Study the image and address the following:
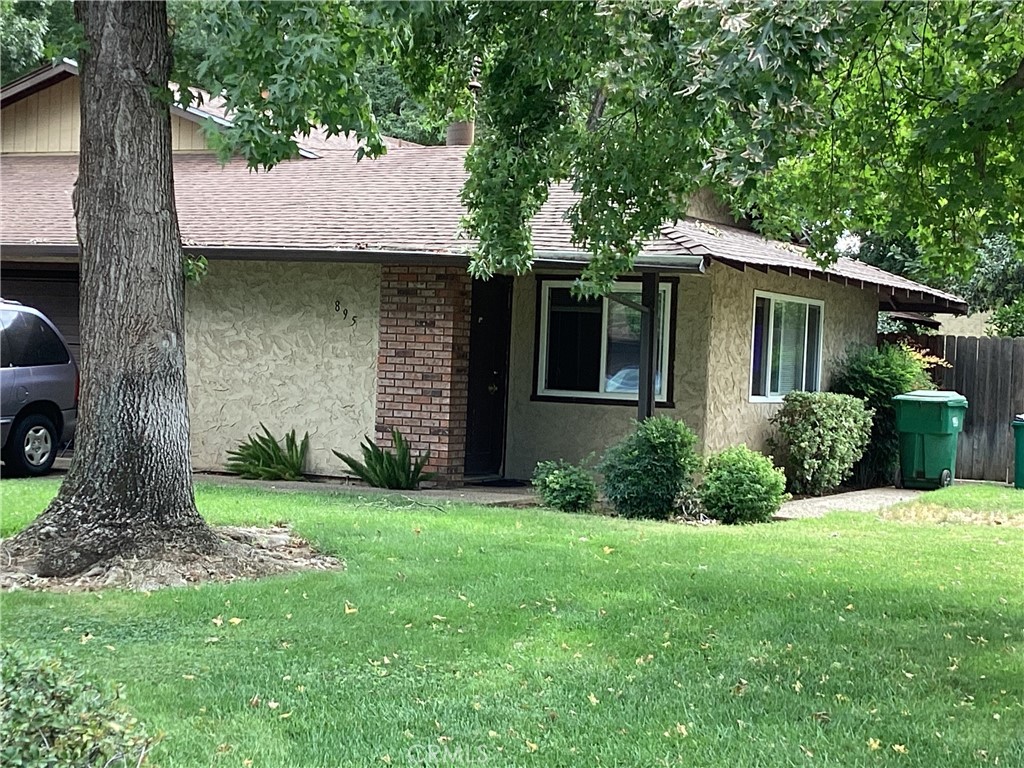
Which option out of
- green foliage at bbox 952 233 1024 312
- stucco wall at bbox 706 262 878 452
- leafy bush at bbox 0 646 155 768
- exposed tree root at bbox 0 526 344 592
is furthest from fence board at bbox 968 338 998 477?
leafy bush at bbox 0 646 155 768

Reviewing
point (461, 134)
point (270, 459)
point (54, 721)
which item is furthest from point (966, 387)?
point (54, 721)

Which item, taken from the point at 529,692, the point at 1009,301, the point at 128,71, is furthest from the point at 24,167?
the point at 1009,301

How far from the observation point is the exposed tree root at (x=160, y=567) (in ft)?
23.5

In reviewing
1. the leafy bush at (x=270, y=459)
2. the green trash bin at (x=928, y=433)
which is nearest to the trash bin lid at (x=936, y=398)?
the green trash bin at (x=928, y=433)

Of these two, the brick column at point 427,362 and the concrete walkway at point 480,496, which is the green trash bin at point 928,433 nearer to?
the concrete walkway at point 480,496

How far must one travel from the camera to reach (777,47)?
4.97 metres

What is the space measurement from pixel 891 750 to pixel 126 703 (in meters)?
3.08

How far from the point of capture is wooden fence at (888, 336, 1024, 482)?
17.5 m

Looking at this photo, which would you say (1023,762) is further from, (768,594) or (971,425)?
(971,425)

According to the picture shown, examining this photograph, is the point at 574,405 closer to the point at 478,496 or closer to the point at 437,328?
the point at 437,328

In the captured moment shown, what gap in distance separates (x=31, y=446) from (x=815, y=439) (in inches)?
350

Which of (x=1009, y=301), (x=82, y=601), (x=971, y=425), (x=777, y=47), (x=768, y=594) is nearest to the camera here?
(x=777, y=47)

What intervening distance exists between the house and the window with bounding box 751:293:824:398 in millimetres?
40

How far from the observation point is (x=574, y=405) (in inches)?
557
